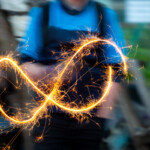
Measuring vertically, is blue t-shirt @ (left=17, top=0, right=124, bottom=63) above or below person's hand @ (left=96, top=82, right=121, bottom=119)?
above

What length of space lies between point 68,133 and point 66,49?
0.45 metres

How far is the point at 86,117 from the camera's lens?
4.49ft

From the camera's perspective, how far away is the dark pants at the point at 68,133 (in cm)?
133

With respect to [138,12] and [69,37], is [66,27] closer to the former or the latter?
[69,37]

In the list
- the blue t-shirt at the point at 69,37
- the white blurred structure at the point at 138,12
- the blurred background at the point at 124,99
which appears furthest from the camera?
the white blurred structure at the point at 138,12

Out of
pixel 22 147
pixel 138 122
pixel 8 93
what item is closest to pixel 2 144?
pixel 22 147

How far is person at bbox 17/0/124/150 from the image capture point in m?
1.31

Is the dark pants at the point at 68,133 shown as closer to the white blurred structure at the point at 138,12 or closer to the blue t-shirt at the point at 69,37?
the blue t-shirt at the point at 69,37

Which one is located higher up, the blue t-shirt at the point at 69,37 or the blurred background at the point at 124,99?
the blue t-shirt at the point at 69,37

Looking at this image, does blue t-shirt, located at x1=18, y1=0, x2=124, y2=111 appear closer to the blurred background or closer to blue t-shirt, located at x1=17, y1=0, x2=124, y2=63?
blue t-shirt, located at x1=17, y1=0, x2=124, y2=63

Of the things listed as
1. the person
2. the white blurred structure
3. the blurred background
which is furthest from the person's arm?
the white blurred structure

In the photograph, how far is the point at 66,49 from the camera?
1.31 meters

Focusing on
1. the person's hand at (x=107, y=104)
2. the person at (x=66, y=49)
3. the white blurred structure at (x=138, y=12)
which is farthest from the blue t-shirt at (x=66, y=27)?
the white blurred structure at (x=138, y=12)

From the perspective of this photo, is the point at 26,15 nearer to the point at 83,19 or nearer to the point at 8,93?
the point at 8,93
